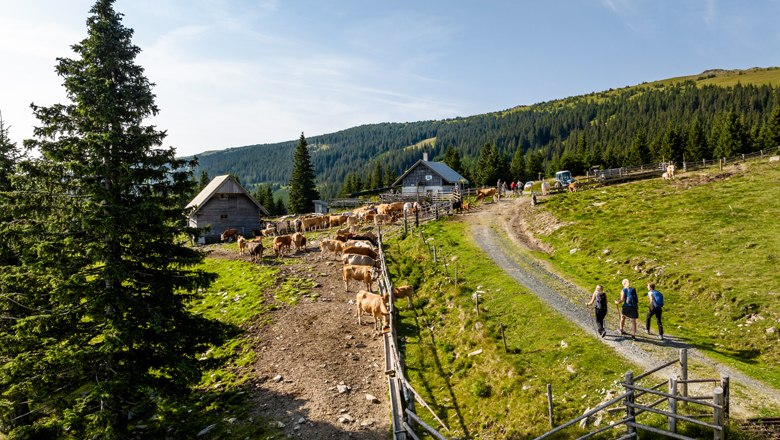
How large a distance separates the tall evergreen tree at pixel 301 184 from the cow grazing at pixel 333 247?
1478 inches

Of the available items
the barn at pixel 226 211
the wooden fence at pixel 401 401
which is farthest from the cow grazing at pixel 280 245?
the wooden fence at pixel 401 401

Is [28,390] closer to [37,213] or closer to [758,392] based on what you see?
[37,213]

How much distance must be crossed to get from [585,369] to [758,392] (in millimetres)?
4030

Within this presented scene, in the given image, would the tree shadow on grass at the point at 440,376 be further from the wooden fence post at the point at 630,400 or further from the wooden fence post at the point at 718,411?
the wooden fence post at the point at 718,411

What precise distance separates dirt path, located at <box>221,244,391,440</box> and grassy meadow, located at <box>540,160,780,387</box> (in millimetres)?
10898

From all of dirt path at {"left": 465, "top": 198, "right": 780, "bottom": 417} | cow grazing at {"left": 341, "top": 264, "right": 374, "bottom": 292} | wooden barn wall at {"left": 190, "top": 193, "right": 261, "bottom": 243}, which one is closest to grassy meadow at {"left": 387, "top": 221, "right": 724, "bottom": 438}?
dirt path at {"left": 465, "top": 198, "right": 780, "bottom": 417}

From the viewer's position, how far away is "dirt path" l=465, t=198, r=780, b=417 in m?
10.7

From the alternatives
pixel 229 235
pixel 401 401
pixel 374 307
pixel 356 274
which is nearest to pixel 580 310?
pixel 374 307

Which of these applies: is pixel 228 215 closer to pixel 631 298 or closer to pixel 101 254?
pixel 101 254

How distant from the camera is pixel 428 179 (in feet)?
223

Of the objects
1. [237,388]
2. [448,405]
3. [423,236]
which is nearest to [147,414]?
[237,388]

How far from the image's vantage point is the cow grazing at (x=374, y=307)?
1845 cm

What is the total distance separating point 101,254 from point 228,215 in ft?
131

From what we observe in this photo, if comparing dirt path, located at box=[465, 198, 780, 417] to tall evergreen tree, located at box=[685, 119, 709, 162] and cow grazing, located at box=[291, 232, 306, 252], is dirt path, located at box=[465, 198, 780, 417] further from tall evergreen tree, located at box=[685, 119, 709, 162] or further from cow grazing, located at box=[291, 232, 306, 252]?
tall evergreen tree, located at box=[685, 119, 709, 162]
